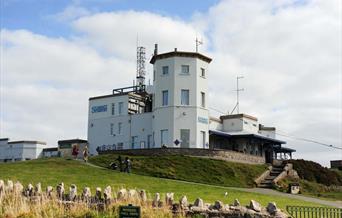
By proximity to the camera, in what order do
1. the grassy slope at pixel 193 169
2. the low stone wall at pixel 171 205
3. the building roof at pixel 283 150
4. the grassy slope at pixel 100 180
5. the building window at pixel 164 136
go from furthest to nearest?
the building roof at pixel 283 150 < the building window at pixel 164 136 < the grassy slope at pixel 193 169 < the grassy slope at pixel 100 180 < the low stone wall at pixel 171 205

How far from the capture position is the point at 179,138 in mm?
53500

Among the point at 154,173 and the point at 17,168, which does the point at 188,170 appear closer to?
the point at 154,173

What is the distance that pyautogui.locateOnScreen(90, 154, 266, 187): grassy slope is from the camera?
42.1 m

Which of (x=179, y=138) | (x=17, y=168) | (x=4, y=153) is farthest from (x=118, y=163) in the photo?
(x=4, y=153)

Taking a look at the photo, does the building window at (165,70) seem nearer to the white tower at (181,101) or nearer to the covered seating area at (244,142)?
the white tower at (181,101)

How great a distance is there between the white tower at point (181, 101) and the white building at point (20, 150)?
3407cm

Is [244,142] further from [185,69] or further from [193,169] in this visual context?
[193,169]

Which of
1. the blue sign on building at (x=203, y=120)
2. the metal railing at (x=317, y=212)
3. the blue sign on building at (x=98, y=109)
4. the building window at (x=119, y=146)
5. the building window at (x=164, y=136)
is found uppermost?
the blue sign on building at (x=98, y=109)

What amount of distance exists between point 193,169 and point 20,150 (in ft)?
153

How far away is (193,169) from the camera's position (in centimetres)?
4425

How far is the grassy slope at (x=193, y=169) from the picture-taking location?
42.1 metres

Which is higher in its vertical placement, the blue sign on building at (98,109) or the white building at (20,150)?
the blue sign on building at (98,109)

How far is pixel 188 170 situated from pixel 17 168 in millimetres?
→ 13689

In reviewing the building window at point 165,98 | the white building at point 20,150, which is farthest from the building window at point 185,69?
the white building at point 20,150
